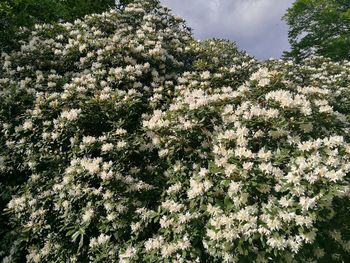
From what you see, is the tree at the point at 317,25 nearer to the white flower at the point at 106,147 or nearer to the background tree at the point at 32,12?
the background tree at the point at 32,12

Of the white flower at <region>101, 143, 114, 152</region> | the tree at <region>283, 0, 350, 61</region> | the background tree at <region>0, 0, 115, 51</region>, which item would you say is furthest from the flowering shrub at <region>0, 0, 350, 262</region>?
the tree at <region>283, 0, 350, 61</region>

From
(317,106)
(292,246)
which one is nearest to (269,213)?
(292,246)

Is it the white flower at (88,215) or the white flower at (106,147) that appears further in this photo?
the white flower at (106,147)

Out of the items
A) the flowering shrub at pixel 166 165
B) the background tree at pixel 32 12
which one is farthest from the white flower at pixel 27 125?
the background tree at pixel 32 12

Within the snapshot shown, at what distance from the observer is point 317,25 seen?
28.4m

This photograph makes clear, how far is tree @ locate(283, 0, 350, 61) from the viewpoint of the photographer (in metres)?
27.1

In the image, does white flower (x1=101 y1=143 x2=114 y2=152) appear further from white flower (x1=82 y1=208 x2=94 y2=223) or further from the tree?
the tree

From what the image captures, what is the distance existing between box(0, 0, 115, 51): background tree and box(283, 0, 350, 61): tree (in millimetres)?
15389

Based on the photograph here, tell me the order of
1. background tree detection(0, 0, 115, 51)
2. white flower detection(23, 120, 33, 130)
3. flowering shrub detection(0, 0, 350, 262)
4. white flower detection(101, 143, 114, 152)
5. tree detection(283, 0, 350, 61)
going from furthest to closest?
1. tree detection(283, 0, 350, 61)
2. background tree detection(0, 0, 115, 51)
3. white flower detection(23, 120, 33, 130)
4. white flower detection(101, 143, 114, 152)
5. flowering shrub detection(0, 0, 350, 262)

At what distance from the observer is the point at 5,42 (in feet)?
30.1

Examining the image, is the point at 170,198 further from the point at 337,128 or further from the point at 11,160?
A: the point at 11,160

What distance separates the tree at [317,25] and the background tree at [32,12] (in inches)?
606

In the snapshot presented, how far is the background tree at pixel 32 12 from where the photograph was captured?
9375 mm

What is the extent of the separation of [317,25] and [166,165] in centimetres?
2613
